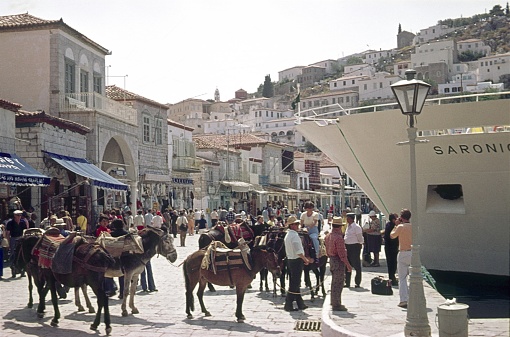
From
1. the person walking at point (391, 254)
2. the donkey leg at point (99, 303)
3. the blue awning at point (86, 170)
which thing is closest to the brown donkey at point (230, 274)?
the donkey leg at point (99, 303)

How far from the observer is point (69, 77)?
27.1m

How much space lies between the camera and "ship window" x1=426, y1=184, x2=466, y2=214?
16.4 meters

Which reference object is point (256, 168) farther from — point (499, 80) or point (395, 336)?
point (499, 80)

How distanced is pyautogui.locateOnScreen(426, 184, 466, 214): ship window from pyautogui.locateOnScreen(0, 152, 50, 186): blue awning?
428 inches

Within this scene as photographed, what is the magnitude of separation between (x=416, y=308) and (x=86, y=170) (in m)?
17.4

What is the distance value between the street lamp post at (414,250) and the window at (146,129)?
88.8ft

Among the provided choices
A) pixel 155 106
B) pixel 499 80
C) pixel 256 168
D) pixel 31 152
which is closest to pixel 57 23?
pixel 31 152

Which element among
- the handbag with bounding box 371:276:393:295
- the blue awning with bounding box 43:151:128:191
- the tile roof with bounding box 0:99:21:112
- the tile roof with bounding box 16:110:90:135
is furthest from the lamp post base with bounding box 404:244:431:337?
the tile roof with bounding box 16:110:90:135

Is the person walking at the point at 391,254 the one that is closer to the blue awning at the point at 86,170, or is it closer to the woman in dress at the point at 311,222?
the woman in dress at the point at 311,222

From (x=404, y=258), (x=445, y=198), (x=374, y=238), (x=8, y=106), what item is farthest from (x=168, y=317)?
(x=8, y=106)

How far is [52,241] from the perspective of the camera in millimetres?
9961

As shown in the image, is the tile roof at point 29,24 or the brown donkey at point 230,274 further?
the tile roof at point 29,24

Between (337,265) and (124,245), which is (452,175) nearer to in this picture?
(337,265)

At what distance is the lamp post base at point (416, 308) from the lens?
7719mm
